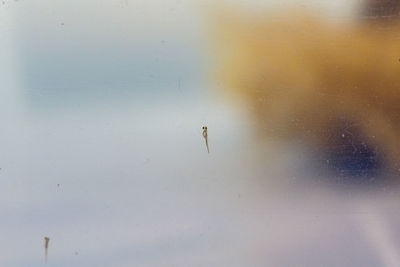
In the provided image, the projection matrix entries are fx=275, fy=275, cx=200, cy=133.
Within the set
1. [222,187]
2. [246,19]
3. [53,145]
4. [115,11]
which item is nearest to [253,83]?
[246,19]

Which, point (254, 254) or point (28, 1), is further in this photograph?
point (254, 254)

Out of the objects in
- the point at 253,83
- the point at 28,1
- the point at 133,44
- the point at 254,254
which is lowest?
the point at 254,254

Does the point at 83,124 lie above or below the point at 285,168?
above

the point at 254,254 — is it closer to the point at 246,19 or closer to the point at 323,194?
the point at 323,194

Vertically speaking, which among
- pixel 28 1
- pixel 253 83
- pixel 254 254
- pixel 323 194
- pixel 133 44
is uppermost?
pixel 28 1

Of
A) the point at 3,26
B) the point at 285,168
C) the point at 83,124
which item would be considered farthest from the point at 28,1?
the point at 285,168

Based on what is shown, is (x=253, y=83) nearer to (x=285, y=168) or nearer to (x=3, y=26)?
(x=285, y=168)
